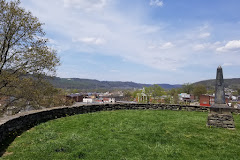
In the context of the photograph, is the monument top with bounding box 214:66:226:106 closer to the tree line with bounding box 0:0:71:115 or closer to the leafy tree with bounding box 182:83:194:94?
the tree line with bounding box 0:0:71:115

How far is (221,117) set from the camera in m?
8.63

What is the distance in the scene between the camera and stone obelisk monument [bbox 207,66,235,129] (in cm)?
854

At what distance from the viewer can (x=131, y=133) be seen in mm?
7156

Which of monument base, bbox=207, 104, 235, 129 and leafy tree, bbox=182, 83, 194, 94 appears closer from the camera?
monument base, bbox=207, 104, 235, 129

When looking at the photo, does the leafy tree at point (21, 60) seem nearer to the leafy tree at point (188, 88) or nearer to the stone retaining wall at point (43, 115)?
the stone retaining wall at point (43, 115)

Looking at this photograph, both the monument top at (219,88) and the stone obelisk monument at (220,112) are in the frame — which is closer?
the stone obelisk monument at (220,112)

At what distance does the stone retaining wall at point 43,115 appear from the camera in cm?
627

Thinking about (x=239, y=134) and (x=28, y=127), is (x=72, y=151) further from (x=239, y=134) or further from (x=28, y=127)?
(x=239, y=134)

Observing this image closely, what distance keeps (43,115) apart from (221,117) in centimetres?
897

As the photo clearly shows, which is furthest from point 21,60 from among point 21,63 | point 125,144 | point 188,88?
point 188,88

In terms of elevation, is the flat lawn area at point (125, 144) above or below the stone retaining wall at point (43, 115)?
below

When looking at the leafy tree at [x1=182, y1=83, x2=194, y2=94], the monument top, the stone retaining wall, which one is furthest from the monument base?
the leafy tree at [x1=182, y1=83, x2=194, y2=94]

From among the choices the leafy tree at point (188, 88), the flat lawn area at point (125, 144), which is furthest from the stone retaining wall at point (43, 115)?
the leafy tree at point (188, 88)

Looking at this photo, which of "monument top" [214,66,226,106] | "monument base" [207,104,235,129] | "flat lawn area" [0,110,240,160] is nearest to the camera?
"flat lawn area" [0,110,240,160]
